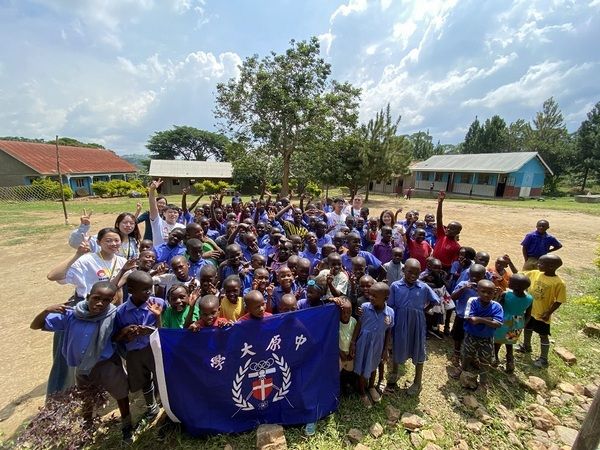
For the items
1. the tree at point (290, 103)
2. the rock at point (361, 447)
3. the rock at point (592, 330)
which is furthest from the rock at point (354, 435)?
the tree at point (290, 103)

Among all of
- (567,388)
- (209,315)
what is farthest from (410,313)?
(567,388)

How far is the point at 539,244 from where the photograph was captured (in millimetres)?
5582

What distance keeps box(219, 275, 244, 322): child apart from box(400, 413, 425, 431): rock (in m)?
2.07

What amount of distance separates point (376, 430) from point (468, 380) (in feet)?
4.82

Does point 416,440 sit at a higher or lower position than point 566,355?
lower

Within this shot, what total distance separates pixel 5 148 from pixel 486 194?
4446 cm

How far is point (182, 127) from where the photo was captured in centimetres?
5878

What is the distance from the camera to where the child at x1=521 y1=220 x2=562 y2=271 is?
5.52 m

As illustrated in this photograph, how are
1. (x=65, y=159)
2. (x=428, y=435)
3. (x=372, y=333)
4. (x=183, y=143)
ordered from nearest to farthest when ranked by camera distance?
(x=428, y=435), (x=372, y=333), (x=65, y=159), (x=183, y=143)

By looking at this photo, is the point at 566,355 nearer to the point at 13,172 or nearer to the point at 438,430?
the point at 438,430

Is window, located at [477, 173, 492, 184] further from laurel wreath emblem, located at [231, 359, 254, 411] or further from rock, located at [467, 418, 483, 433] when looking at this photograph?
laurel wreath emblem, located at [231, 359, 254, 411]

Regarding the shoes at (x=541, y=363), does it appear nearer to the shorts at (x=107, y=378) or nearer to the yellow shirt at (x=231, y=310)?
the yellow shirt at (x=231, y=310)

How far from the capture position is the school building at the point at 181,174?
117 feet

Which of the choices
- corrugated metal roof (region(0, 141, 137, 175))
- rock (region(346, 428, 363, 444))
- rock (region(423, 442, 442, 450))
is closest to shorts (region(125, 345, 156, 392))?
rock (region(346, 428, 363, 444))
